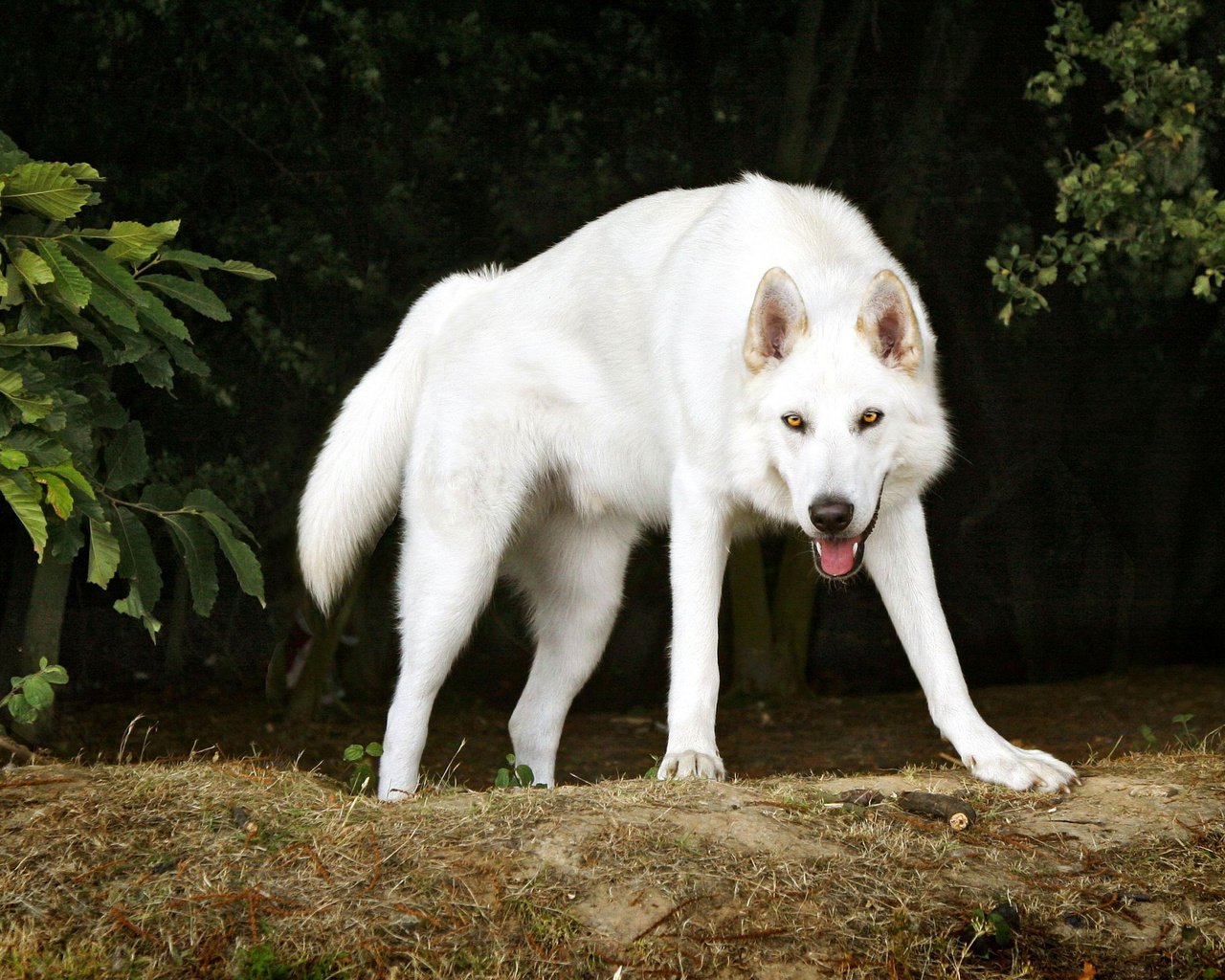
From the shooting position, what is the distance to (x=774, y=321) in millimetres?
Result: 3787

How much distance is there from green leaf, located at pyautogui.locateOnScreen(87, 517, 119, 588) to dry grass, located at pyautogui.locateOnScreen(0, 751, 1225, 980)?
0.49 meters

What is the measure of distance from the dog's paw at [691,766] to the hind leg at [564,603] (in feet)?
3.40

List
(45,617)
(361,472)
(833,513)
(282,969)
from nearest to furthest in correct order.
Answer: (282,969)
(833,513)
(361,472)
(45,617)

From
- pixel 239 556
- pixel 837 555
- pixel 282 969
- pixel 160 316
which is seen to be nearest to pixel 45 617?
pixel 239 556

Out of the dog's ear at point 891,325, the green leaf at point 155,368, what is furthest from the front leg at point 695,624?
the green leaf at point 155,368

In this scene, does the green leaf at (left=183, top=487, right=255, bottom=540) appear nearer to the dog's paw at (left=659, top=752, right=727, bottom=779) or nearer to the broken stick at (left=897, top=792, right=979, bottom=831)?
the dog's paw at (left=659, top=752, right=727, bottom=779)

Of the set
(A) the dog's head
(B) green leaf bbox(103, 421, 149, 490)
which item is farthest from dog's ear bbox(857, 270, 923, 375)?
(B) green leaf bbox(103, 421, 149, 490)

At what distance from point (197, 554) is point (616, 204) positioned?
433 cm

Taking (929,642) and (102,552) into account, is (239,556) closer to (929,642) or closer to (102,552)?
(102,552)

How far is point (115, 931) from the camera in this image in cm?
260

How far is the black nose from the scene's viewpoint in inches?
139

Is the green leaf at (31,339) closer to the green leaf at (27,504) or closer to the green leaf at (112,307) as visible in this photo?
the green leaf at (112,307)

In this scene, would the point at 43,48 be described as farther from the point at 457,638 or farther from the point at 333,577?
the point at 457,638

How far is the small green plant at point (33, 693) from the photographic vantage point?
3219mm
